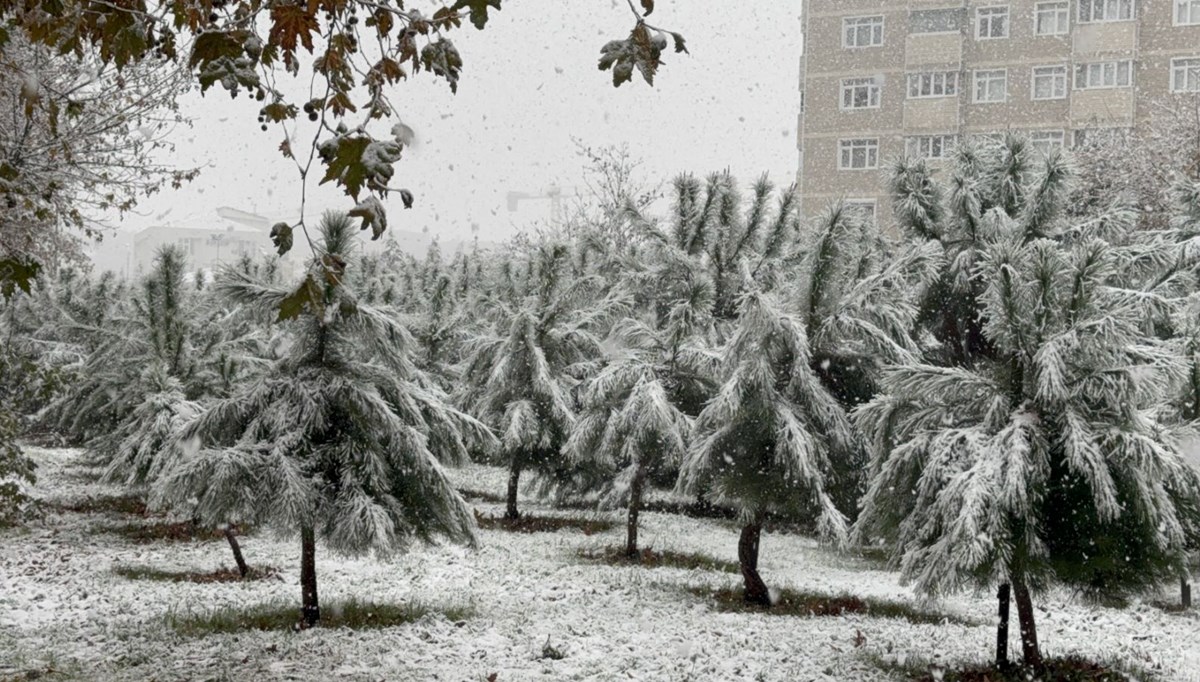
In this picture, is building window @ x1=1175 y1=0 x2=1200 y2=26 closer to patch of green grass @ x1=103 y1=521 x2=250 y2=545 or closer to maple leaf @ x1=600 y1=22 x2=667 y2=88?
patch of green grass @ x1=103 y1=521 x2=250 y2=545

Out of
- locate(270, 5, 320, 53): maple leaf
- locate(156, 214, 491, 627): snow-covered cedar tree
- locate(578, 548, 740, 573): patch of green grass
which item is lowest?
locate(578, 548, 740, 573): patch of green grass

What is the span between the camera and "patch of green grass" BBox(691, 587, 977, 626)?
12789 mm

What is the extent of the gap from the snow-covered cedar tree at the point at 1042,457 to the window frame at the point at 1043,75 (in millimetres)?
36767

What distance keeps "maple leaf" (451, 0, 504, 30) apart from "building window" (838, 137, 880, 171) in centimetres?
4313

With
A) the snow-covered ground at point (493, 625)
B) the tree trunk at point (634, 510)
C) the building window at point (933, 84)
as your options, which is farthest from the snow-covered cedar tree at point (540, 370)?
the building window at point (933, 84)

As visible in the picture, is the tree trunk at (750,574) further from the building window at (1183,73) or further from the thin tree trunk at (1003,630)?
the building window at (1183,73)

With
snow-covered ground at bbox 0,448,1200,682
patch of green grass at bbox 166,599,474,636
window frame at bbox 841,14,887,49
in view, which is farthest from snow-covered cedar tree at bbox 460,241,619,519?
window frame at bbox 841,14,887,49

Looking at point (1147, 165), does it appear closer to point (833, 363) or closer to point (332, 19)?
point (833, 363)

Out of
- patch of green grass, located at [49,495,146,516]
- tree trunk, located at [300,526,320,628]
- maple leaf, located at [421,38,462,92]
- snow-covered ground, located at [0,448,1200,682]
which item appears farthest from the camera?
patch of green grass, located at [49,495,146,516]

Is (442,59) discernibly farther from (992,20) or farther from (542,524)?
(992,20)

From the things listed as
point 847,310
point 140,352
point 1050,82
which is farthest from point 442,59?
point 1050,82

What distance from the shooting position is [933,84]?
4388 centimetres

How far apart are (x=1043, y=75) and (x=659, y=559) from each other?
114ft

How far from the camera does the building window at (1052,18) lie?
42812 millimetres
